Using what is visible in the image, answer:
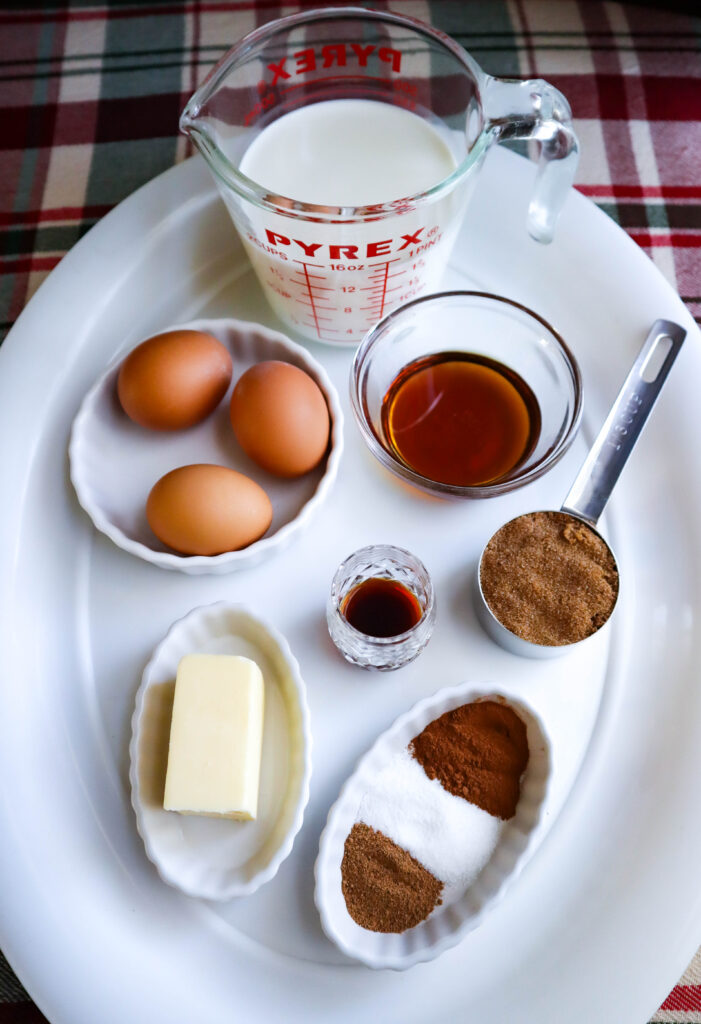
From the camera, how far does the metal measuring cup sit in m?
0.99

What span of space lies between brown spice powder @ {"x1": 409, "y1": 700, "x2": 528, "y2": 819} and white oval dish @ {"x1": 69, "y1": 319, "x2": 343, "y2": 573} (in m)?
0.29

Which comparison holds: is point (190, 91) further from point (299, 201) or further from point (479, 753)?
point (479, 753)

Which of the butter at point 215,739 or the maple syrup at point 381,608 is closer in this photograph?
the butter at point 215,739

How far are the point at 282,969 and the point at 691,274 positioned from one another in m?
1.16

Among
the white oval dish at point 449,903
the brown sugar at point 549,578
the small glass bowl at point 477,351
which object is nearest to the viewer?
the white oval dish at point 449,903

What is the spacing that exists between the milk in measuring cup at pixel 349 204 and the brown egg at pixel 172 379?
127 millimetres

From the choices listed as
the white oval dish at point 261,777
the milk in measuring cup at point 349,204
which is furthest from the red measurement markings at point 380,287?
the white oval dish at point 261,777

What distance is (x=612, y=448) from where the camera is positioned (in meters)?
1.07

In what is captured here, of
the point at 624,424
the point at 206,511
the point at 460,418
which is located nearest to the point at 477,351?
the point at 460,418

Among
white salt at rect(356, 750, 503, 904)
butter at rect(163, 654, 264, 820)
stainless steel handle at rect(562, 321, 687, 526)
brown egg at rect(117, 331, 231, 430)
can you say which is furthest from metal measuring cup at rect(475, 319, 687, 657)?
brown egg at rect(117, 331, 231, 430)

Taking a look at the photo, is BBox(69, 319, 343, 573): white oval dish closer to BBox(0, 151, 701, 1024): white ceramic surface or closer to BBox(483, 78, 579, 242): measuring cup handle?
BBox(0, 151, 701, 1024): white ceramic surface

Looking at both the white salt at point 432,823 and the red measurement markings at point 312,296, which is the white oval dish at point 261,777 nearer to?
the white salt at point 432,823

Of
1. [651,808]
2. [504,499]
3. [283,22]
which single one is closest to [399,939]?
[651,808]

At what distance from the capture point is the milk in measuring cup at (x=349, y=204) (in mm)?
966
